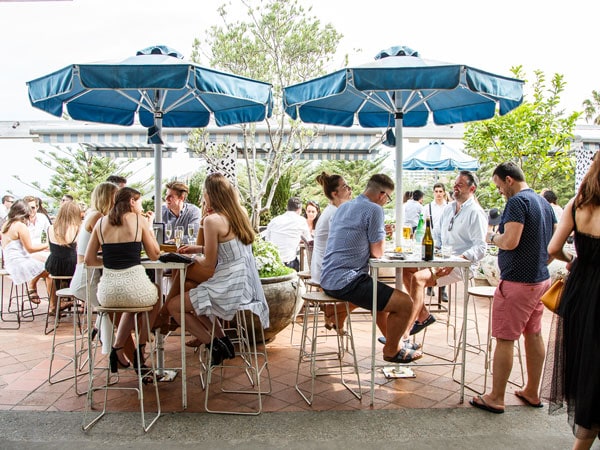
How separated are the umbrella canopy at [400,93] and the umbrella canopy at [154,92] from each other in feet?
1.85

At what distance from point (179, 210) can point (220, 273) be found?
2.33 metres

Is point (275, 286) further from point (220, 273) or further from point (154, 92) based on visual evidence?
point (154, 92)

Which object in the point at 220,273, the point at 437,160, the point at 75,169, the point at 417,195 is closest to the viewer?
the point at 220,273

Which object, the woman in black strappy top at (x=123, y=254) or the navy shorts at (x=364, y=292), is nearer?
the woman in black strappy top at (x=123, y=254)

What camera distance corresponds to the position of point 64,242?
5668 millimetres

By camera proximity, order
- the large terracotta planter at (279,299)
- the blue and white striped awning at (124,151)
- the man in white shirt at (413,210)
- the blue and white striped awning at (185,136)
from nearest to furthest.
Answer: the large terracotta planter at (279,299) → the man in white shirt at (413,210) → the blue and white striped awning at (185,136) → the blue and white striped awning at (124,151)

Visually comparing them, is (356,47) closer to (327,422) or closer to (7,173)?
(327,422)

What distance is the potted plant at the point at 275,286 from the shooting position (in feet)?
15.0

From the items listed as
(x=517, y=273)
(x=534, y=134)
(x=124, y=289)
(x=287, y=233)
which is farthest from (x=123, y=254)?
(x=534, y=134)

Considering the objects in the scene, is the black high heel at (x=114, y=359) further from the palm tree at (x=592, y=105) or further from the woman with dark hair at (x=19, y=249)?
the palm tree at (x=592, y=105)

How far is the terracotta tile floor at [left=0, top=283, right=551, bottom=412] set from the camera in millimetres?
3529

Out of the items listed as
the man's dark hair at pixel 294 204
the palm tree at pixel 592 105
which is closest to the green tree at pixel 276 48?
the man's dark hair at pixel 294 204

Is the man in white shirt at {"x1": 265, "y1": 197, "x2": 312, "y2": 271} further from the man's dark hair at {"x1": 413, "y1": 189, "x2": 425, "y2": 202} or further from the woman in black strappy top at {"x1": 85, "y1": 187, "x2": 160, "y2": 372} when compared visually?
the man's dark hair at {"x1": 413, "y1": 189, "x2": 425, "y2": 202}

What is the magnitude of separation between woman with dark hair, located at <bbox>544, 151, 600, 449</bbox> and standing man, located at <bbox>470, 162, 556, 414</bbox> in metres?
0.45
